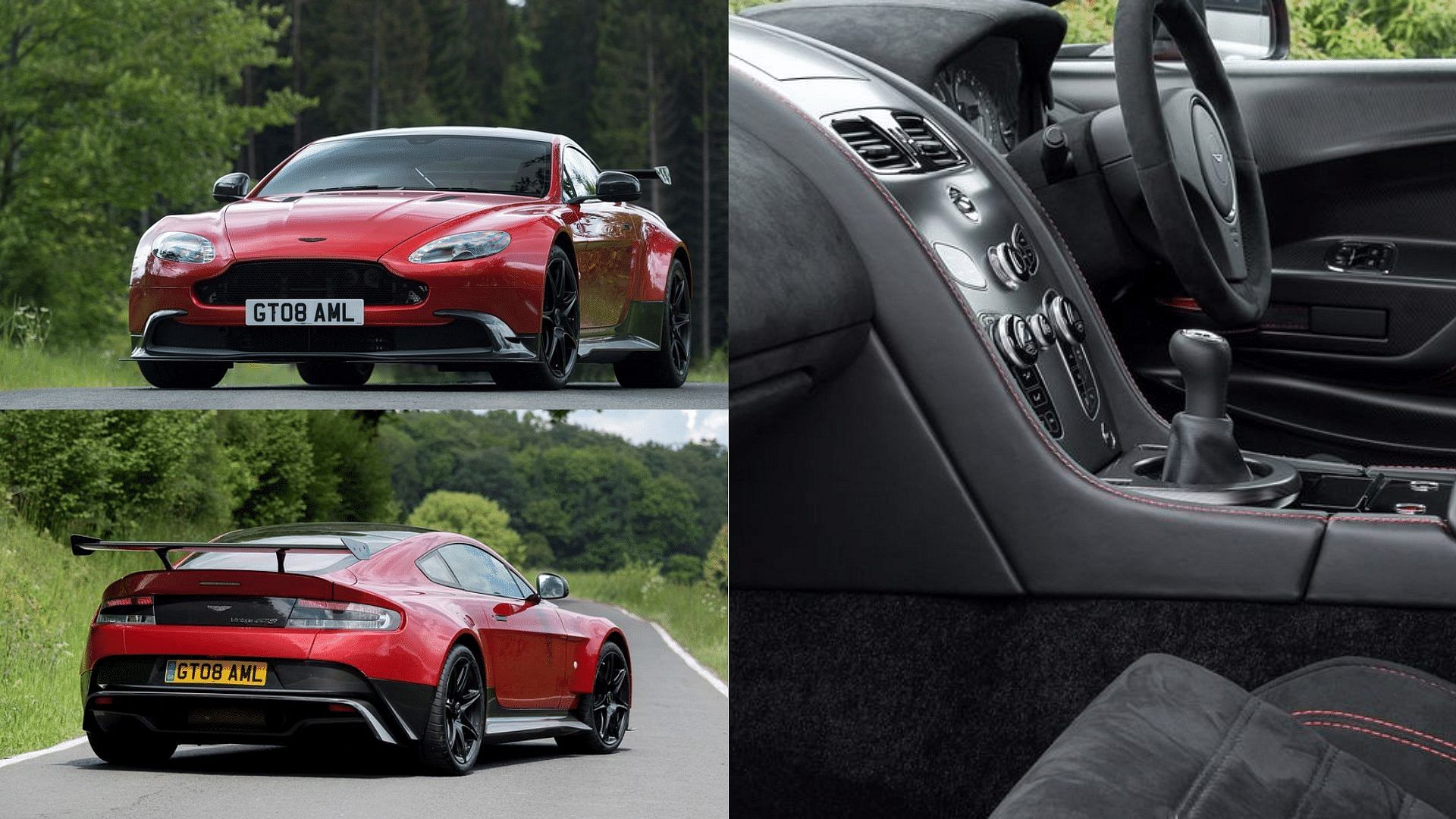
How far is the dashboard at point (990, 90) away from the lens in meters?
2.41

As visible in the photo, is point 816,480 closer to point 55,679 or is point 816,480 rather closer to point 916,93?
point 916,93

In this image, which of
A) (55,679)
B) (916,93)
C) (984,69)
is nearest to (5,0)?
(55,679)

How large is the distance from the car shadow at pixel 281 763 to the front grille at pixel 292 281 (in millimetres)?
298

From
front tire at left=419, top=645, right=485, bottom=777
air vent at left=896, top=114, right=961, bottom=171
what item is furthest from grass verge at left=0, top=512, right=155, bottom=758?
air vent at left=896, top=114, right=961, bottom=171

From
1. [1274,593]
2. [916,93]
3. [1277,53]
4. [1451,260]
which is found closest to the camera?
[1274,593]

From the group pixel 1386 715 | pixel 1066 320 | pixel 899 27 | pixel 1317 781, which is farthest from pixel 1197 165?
pixel 1317 781

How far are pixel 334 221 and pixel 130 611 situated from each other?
29cm

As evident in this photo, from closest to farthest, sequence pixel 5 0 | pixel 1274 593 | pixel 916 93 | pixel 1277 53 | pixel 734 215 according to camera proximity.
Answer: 1. pixel 5 0
2. pixel 734 215
3. pixel 1274 593
4. pixel 916 93
5. pixel 1277 53

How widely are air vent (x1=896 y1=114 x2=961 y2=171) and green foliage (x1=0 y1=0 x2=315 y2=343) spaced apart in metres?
1.24

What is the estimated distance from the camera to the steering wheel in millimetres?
1983

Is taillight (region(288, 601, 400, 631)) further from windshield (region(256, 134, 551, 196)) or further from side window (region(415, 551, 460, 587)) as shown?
windshield (region(256, 134, 551, 196))

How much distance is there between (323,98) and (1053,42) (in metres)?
1.98

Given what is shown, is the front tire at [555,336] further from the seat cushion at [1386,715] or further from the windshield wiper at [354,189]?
the seat cushion at [1386,715]

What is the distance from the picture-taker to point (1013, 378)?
1.88 meters
